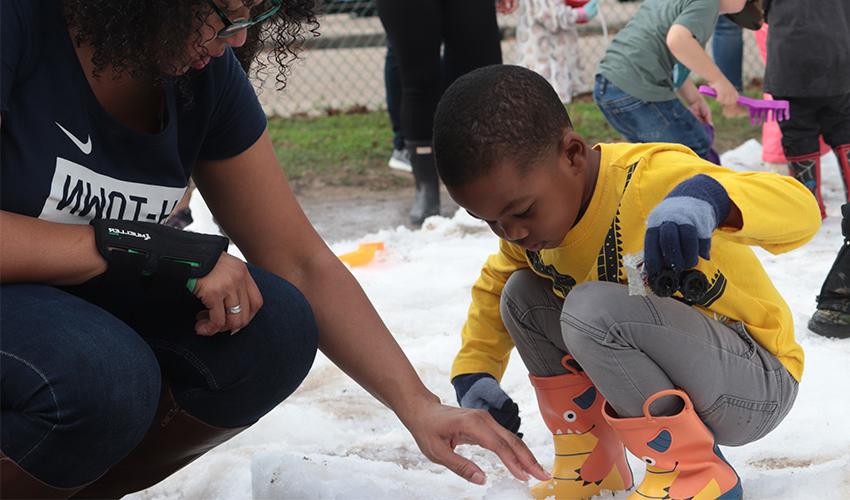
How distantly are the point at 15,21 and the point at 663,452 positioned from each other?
1130 millimetres

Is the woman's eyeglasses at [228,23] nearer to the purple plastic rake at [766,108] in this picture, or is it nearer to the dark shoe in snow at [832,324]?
the dark shoe in snow at [832,324]

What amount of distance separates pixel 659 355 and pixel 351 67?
6.99 meters

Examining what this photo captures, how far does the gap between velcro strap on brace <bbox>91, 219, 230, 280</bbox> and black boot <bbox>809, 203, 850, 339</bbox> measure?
160 cm

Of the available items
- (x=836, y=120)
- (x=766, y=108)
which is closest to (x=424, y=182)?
(x=766, y=108)

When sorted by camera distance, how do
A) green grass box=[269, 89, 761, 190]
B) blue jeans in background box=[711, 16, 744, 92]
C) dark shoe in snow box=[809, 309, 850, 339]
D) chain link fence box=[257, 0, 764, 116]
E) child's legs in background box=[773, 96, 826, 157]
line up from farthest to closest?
chain link fence box=[257, 0, 764, 116]
blue jeans in background box=[711, 16, 744, 92]
green grass box=[269, 89, 761, 190]
child's legs in background box=[773, 96, 826, 157]
dark shoe in snow box=[809, 309, 850, 339]

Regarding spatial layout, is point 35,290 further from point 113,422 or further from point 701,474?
point 701,474

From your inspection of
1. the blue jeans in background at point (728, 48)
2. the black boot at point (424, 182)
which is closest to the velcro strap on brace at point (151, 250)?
the black boot at point (424, 182)

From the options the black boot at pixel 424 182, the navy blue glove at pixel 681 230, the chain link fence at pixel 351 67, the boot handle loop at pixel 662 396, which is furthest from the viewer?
the chain link fence at pixel 351 67

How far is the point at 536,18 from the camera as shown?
508 centimetres

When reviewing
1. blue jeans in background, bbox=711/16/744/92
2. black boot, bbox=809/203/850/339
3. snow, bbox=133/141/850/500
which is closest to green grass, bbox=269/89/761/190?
blue jeans in background, bbox=711/16/744/92

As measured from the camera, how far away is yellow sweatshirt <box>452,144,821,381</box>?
63.6 inches

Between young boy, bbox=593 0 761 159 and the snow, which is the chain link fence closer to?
young boy, bbox=593 0 761 159

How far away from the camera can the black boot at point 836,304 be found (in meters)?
2.57

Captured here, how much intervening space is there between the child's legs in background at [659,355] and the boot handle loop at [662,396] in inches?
0.4
